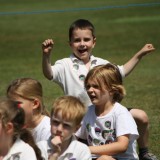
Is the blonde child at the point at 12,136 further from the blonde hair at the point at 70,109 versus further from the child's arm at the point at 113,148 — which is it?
the child's arm at the point at 113,148

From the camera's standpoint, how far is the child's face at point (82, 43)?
21.6ft

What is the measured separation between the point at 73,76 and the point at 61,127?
6.02 feet

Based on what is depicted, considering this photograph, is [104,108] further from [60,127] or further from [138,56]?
[138,56]

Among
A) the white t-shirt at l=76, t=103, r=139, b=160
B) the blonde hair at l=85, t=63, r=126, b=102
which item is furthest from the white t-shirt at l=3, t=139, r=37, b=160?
the blonde hair at l=85, t=63, r=126, b=102

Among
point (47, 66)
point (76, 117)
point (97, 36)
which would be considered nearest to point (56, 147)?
point (76, 117)

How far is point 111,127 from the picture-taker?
5.49 meters

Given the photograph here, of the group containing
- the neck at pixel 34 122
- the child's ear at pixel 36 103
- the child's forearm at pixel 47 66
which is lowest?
the neck at pixel 34 122

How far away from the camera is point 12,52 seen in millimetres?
18328

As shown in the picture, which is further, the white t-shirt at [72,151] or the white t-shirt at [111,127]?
the white t-shirt at [111,127]

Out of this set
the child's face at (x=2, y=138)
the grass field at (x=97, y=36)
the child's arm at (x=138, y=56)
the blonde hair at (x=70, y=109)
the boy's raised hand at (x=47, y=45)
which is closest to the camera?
the child's face at (x=2, y=138)

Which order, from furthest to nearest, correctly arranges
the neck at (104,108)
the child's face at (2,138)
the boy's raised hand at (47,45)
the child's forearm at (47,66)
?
1. the child's forearm at (47,66)
2. the boy's raised hand at (47,45)
3. the neck at (104,108)
4. the child's face at (2,138)

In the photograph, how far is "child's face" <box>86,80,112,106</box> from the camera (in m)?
5.48

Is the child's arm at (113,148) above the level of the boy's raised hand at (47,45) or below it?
below

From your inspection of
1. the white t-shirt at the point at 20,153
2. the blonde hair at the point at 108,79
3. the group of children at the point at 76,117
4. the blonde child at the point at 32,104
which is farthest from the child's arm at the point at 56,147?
the blonde hair at the point at 108,79
